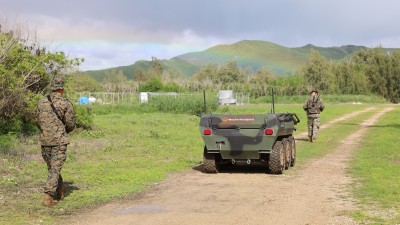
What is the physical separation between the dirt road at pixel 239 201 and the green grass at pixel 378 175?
0.33 meters

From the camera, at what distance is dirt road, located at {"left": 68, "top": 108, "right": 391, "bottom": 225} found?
309 inches

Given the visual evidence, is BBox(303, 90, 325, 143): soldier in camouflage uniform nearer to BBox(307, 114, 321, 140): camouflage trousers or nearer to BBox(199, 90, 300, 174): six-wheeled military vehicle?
BBox(307, 114, 321, 140): camouflage trousers

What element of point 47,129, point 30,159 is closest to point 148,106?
point 30,159

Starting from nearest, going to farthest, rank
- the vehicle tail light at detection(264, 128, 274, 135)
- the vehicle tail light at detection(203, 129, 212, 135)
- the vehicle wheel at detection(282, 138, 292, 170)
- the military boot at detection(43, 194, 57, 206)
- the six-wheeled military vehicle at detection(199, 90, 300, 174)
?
the military boot at detection(43, 194, 57, 206)
the vehicle tail light at detection(264, 128, 274, 135)
the six-wheeled military vehicle at detection(199, 90, 300, 174)
the vehicle tail light at detection(203, 129, 212, 135)
the vehicle wheel at detection(282, 138, 292, 170)

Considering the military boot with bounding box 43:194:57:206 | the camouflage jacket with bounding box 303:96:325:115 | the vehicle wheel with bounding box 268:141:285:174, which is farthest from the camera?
the camouflage jacket with bounding box 303:96:325:115

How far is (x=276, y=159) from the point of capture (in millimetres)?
12406

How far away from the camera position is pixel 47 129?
908 centimetres

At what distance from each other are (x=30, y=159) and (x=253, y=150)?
20.4 ft

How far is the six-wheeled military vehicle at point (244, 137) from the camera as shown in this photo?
12180 millimetres

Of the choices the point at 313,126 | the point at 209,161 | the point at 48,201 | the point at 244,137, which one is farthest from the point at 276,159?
the point at 313,126

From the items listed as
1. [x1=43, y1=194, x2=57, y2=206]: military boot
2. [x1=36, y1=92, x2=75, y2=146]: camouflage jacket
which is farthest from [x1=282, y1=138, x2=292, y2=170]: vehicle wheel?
[x1=43, y1=194, x2=57, y2=206]: military boot

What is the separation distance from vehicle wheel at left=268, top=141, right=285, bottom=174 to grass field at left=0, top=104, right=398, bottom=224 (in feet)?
8.06

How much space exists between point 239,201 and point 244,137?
10.3 ft

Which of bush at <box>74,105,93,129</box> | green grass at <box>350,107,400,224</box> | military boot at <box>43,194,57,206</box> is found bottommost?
green grass at <box>350,107,400,224</box>
